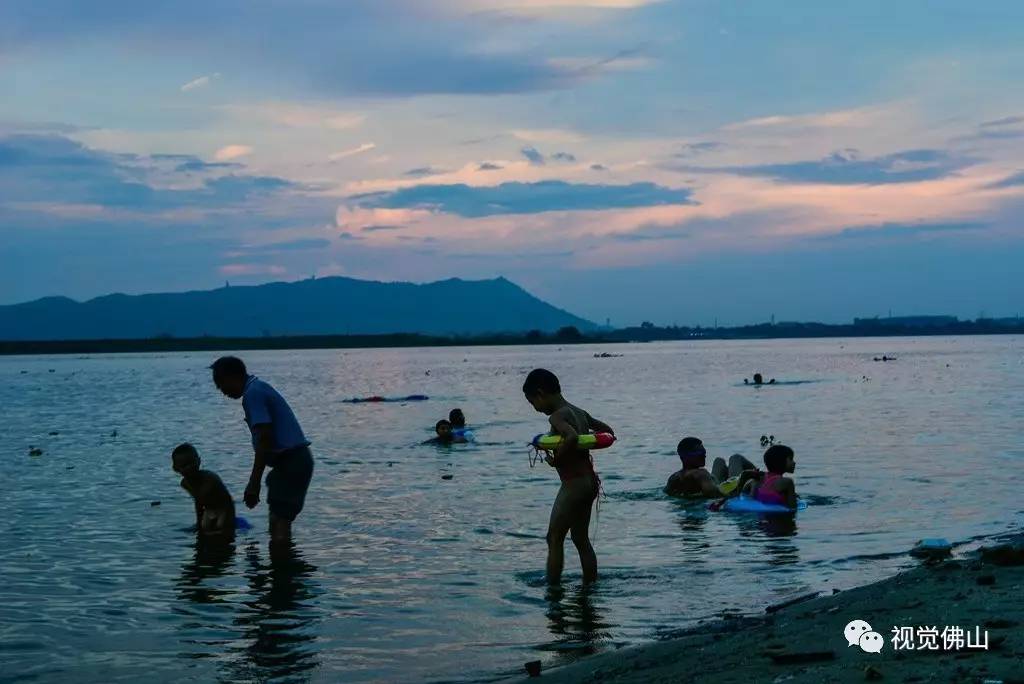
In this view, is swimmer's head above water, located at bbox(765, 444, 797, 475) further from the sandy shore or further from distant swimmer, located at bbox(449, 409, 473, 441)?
distant swimmer, located at bbox(449, 409, 473, 441)

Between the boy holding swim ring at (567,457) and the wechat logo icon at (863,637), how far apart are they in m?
3.31

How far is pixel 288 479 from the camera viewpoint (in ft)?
42.7

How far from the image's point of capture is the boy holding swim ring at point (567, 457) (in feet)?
36.7

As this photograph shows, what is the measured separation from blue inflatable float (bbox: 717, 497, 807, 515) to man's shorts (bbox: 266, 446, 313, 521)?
7.93 metres

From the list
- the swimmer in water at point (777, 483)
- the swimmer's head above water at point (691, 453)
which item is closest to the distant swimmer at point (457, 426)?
the swimmer's head above water at point (691, 453)

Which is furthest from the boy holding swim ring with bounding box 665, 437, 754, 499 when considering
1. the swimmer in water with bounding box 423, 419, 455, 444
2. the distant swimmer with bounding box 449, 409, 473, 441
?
the distant swimmer with bounding box 449, 409, 473, 441

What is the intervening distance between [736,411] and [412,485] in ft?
84.8

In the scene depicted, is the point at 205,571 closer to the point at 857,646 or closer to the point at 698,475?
the point at 857,646

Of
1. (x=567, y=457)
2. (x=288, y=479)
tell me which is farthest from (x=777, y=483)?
(x=288, y=479)

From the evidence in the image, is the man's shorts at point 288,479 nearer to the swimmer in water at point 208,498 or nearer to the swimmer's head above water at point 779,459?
the swimmer in water at point 208,498

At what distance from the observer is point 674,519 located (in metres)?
18.3

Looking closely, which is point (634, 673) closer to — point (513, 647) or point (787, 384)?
point (513, 647)

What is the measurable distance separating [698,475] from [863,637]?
1221cm

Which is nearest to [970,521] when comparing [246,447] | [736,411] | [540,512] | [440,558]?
[540,512]
